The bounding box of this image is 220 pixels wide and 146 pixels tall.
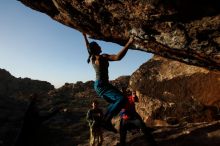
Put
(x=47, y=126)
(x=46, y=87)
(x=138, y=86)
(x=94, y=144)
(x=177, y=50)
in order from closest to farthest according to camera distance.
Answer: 1. (x=177, y=50)
2. (x=94, y=144)
3. (x=138, y=86)
4. (x=47, y=126)
5. (x=46, y=87)

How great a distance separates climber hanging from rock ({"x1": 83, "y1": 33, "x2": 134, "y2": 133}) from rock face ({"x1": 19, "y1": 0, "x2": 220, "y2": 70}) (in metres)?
0.92

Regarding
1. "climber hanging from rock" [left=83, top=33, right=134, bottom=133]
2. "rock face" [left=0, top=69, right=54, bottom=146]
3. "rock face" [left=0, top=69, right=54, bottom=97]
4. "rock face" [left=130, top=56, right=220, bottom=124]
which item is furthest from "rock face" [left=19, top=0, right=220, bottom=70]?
"rock face" [left=0, top=69, right=54, bottom=97]

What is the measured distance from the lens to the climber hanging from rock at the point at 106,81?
24.3 feet

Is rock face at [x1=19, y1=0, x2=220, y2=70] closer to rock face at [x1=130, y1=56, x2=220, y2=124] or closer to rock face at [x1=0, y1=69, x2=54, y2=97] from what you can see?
rock face at [x1=130, y1=56, x2=220, y2=124]

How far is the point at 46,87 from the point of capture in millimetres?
46156

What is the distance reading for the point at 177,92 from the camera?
46.7ft

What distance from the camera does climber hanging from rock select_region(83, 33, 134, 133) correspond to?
24.3 feet

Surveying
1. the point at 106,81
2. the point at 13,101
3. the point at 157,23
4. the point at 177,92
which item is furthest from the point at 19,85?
the point at 157,23

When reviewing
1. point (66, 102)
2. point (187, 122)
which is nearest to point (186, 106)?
point (187, 122)

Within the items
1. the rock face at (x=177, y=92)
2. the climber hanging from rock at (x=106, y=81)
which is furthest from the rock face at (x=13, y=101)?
the climber hanging from rock at (x=106, y=81)

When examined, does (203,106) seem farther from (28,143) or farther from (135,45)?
(28,143)

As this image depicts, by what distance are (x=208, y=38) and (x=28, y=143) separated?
5.73 metres

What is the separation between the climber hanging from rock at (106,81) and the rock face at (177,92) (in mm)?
6599

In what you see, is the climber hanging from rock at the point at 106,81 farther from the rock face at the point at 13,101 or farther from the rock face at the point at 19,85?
the rock face at the point at 19,85
